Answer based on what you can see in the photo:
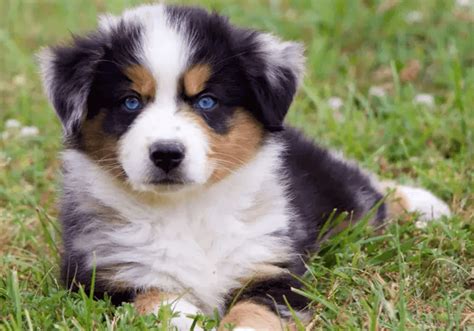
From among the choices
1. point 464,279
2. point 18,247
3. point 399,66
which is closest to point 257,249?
point 464,279

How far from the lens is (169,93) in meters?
4.05

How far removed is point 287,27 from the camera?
809cm

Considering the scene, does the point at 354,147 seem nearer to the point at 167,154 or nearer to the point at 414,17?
the point at 414,17

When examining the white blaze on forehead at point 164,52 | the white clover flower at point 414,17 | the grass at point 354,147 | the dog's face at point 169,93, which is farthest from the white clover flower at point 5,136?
the white clover flower at point 414,17

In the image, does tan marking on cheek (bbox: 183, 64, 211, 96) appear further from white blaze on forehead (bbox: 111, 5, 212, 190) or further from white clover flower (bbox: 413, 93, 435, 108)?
white clover flower (bbox: 413, 93, 435, 108)

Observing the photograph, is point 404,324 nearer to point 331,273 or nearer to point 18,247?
point 331,273

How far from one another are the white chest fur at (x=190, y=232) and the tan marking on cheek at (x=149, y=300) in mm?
45

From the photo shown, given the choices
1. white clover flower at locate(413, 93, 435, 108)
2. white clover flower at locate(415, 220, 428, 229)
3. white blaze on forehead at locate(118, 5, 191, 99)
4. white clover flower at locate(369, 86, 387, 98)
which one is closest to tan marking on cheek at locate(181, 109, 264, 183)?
white blaze on forehead at locate(118, 5, 191, 99)

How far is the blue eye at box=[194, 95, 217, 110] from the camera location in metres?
4.12

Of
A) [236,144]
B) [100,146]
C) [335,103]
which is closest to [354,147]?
[335,103]

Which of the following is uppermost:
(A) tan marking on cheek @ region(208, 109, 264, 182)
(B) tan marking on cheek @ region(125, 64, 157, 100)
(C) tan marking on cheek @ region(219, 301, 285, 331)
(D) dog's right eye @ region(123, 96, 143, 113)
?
(B) tan marking on cheek @ region(125, 64, 157, 100)

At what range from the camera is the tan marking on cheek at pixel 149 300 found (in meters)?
3.91

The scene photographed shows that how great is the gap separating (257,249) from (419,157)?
7.59ft

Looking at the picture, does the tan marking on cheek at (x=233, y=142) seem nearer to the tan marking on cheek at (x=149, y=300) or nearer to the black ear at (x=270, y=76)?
the black ear at (x=270, y=76)
